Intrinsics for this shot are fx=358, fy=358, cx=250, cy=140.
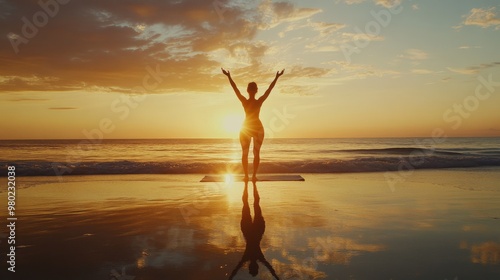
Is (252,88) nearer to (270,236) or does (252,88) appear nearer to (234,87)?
(234,87)

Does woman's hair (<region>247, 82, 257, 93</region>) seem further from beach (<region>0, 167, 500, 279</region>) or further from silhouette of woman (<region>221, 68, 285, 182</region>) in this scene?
beach (<region>0, 167, 500, 279</region>)

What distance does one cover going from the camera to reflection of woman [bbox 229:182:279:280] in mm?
3924

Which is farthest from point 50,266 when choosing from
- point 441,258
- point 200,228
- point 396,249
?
point 441,258

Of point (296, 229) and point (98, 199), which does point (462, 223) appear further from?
point (98, 199)

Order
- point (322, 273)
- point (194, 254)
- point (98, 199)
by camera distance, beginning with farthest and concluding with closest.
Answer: point (98, 199), point (194, 254), point (322, 273)

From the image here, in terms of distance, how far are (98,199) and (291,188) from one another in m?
5.49

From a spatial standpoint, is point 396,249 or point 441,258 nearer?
point 441,258

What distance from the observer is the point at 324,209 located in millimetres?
7527

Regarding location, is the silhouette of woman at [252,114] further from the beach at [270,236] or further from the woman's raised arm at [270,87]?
the beach at [270,236]

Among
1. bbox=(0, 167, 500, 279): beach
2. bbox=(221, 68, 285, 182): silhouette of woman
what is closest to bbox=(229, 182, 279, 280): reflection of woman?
bbox=(0, 167, 500, 279): beach

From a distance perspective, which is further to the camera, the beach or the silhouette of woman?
the silhouette of woman

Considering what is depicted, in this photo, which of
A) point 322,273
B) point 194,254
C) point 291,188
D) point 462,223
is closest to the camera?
point 322,273

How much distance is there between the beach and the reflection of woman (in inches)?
3.0

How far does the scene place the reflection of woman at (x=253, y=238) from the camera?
3.92 m
